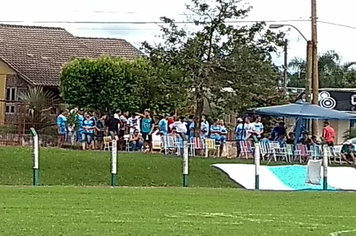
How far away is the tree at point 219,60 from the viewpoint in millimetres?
39250

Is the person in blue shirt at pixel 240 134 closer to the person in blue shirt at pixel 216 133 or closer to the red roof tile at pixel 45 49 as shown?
the person in blue shirt at pixel 216 133

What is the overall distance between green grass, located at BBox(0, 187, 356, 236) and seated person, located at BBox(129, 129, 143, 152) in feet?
39.2

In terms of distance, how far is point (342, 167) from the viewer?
33469 mm

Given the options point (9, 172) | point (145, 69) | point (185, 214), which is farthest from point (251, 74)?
point (185, 214)

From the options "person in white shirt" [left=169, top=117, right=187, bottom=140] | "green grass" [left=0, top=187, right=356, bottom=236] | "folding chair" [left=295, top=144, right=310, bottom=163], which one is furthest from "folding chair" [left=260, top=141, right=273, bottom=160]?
"green grass" [left=0, top=187, right=356, bottom=236]

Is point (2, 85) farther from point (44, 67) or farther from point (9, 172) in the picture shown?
point (9, 172)

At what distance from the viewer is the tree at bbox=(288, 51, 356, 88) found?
85.4 m

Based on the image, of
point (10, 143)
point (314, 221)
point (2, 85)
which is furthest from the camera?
point (2, 85)

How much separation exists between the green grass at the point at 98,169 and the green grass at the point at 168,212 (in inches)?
229

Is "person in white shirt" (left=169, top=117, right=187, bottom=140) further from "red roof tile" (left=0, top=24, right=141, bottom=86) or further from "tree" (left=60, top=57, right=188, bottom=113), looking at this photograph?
"red roof tile" (left=0, top=24, right=141, bottom=86)

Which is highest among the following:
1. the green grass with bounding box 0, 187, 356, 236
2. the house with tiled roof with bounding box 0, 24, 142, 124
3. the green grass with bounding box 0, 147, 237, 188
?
the house with tiled roof with bounding box 0, 24, 142, 124

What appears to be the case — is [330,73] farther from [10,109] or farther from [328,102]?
[10,109]

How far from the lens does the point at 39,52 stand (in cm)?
6112

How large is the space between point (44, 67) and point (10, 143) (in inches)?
890
